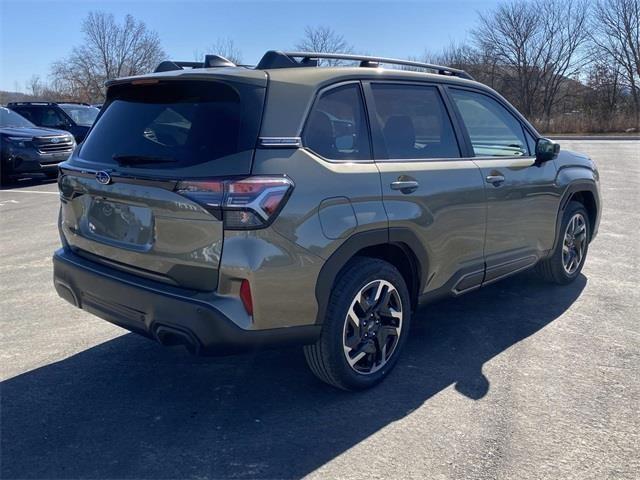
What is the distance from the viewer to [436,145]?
12.9ft

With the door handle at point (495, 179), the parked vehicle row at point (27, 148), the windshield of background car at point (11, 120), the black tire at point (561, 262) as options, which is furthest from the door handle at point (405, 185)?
the windshield of background car at point (11, 120)

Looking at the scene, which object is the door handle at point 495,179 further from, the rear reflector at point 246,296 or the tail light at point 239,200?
the rear reflector at point 246,296

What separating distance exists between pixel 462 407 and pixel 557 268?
8.26ft

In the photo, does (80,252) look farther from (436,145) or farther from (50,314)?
(436,145)

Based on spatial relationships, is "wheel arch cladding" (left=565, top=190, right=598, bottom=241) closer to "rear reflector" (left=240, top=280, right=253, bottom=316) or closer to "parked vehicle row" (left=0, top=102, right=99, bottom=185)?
"rear reflector" (left=240, top=280, right=253, bottom=316)

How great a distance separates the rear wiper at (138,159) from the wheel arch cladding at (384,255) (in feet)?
3.21

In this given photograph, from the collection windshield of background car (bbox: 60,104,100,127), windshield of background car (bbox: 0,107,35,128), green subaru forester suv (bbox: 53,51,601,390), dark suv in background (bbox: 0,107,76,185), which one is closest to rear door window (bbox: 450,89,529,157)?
green subaru forester suv (bbox: 53,51,601,390)

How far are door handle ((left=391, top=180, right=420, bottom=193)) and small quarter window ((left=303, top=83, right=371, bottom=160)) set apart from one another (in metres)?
0.22

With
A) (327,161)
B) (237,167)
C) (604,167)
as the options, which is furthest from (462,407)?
(604,167)

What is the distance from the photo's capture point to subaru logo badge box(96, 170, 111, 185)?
124 inches

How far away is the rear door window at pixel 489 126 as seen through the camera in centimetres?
426

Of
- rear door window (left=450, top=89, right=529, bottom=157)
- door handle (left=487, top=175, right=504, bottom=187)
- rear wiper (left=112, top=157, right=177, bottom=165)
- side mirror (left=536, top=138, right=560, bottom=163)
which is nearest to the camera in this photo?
rear wiper (left=112, top=157, right=177, bottom=165)

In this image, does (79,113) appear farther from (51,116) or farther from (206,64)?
(206,64)

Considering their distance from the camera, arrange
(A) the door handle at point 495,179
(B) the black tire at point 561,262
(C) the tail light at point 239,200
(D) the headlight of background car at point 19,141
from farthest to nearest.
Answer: (D) the headlight of background car at point 19,141 < (B) the black tire at point 561,262 < (A) the door handle at point 495,179 < (C) the tail light at point 239,200
